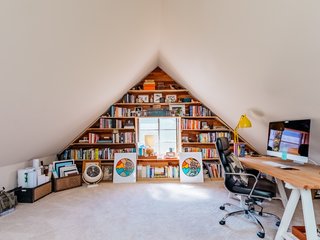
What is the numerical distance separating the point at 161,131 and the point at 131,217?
2.68 metres

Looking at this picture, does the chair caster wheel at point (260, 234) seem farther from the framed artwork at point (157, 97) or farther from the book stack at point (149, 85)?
the book stack at point (149, 85)

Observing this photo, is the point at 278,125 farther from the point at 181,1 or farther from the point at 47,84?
the point at 47,84

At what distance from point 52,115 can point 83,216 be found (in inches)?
56.3

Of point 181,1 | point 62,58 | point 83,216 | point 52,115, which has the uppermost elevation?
point 181,1

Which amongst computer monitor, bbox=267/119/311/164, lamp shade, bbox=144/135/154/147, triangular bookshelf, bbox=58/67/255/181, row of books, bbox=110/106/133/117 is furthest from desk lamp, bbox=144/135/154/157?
computer monitor, bbox=267/119/311/164

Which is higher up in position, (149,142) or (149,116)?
(149,116)

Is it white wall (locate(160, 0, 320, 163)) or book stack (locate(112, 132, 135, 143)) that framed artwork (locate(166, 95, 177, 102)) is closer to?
book stack (locate(112, 132, 135, 143))

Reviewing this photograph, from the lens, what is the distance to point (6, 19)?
1.37 m

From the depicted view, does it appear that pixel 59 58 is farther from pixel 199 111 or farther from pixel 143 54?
pixel 199 111

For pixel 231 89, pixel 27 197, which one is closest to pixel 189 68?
pixel 231 89

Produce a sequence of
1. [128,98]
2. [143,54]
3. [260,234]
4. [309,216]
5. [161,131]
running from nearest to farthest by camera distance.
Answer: [309,216] → [260,234] → [143,54] → [128,98] → [161,131]

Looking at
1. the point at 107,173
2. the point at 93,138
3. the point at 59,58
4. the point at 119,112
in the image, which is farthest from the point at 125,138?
the point at 59,58

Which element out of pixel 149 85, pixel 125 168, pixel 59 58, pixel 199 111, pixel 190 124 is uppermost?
pixel 149 85

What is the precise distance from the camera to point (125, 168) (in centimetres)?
472
